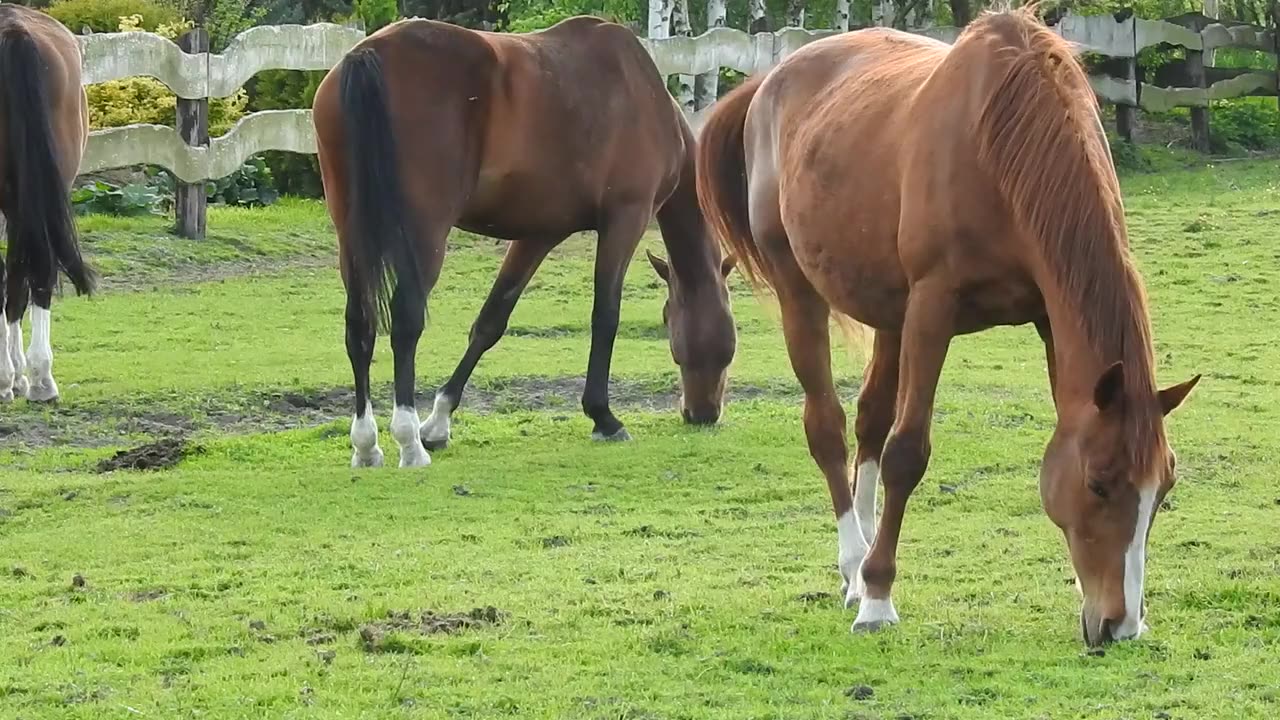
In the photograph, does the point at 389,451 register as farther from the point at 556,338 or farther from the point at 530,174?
the point at 556,338

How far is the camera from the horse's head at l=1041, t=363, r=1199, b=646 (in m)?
4.48

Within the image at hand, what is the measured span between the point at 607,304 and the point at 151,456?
2415 millimetres

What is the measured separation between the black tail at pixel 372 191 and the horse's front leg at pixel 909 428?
11.2 feet

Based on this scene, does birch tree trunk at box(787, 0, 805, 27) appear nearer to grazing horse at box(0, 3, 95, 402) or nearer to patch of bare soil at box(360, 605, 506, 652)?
grazing horse at box(0, 3, 95, 402)

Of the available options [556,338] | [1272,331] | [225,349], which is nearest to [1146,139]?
[1272,331]

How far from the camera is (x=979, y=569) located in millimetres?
5949

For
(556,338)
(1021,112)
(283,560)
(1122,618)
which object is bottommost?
(556,338)

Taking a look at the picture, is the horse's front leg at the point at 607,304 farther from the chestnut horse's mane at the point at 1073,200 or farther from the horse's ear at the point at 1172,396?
the horse's ear at the point at 1172,396

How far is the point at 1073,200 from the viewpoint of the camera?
4613 millimetres

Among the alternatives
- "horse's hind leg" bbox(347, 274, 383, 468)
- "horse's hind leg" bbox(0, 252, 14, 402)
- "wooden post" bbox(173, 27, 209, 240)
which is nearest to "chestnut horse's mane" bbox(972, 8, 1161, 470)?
"horse's hind leg" bbox(347, 274, 383, 468)

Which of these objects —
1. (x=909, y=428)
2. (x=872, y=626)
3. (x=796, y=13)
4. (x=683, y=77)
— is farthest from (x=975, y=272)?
(x=796, y=13)

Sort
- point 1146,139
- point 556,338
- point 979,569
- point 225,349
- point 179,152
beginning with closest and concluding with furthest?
point 979,569 → point 225,349 → point 556,338 → point 179,152 → point 1146,139

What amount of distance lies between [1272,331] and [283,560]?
8144 millimetres

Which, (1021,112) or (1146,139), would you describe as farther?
(1146,139)
